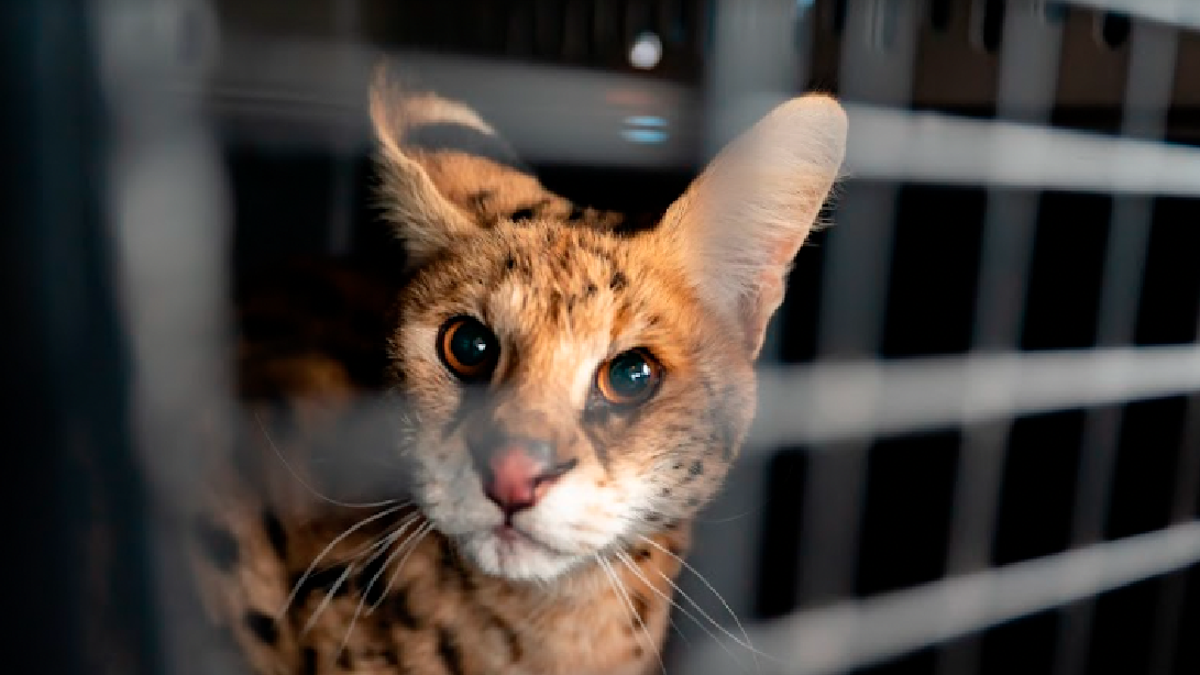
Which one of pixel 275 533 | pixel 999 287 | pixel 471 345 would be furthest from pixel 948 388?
pixel 275 533

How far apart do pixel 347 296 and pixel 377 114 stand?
21 cm

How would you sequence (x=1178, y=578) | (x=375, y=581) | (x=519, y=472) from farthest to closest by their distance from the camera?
(x=1178, y=578) → (x=375, y=581) → (x=519, y=472)

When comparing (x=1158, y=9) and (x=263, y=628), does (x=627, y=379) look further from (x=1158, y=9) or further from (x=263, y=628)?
(x=1158, y=9)

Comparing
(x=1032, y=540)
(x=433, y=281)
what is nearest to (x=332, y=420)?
(x=433, y=281)

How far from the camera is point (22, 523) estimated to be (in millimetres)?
272

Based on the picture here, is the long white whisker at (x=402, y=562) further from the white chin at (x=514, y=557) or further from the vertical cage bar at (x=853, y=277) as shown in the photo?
the vertical cage bar at (x=853, y=277)

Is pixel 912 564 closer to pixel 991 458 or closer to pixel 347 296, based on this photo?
pixel 991 458

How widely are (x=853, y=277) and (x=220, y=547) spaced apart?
0.40 m

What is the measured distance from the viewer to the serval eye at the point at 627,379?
1.64 feet

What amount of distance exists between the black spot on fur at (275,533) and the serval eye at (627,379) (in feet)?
0.73

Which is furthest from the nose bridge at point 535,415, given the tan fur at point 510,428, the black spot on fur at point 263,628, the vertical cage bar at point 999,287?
the vertical cage bar at point 999,287

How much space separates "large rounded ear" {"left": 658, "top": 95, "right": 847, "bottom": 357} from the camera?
0.48 meters

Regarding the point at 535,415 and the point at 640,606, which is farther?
the point at 640,606

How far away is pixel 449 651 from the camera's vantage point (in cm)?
55
